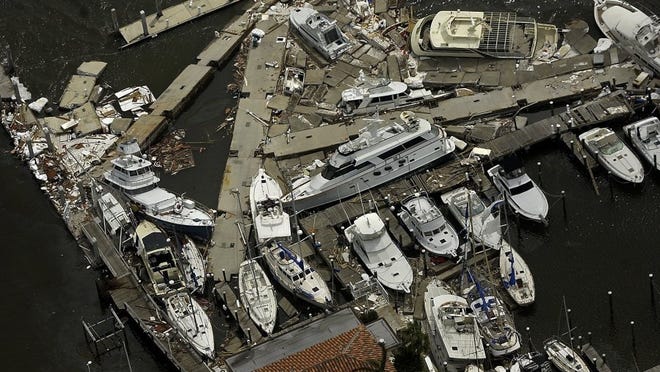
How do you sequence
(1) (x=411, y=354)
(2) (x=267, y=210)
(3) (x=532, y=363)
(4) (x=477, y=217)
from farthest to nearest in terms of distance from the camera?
(2) (x=267, y=210)
(4) (x=477, y=217)
(3) (x=532, y=363)
(1) (x=411, y=354)

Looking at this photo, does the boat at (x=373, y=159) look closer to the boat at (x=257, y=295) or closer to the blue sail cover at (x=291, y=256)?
the blue sail cover at (x=291, y=256)

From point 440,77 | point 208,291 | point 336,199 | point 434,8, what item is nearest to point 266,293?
point 208,291

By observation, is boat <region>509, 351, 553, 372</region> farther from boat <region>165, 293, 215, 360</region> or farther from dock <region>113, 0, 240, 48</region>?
dock <region>113, 0, 240, 48</region>

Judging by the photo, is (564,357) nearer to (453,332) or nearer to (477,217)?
(453,332)

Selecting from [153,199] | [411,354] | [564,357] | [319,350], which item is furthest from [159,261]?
[564,357]

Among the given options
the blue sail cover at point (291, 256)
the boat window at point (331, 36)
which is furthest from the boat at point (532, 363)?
the boat window at point (331, 36)

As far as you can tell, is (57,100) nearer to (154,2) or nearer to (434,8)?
(154,2)
